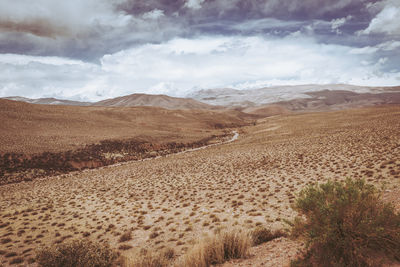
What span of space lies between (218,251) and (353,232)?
270 cm

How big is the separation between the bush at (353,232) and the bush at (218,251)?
1453 mm

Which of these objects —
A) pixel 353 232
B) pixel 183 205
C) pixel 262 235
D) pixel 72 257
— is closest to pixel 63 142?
pixel 183 205

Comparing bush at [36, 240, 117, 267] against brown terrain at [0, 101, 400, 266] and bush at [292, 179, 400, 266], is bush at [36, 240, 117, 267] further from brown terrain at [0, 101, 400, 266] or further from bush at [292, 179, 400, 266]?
bush at [292, 179, 400, 266]

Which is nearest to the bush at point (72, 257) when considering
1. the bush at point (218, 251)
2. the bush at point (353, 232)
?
the bush at point (218, 251)

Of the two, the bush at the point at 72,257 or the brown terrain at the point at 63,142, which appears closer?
the bush at the point at 72,257

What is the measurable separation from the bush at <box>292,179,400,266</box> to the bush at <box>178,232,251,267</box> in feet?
4.77

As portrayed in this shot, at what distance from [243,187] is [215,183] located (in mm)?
2500

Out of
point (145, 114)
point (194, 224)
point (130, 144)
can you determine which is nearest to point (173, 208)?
point (194, 224)

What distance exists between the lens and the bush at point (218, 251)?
4660 millimetres

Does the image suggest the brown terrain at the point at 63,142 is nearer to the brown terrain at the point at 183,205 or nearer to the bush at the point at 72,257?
the brown terrain at the point at 183,205

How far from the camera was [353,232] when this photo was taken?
3.69m

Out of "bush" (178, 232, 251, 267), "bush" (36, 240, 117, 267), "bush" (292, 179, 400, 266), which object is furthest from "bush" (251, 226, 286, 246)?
"bush" (36, 240, 117, 267)

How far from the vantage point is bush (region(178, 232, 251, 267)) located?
4.66m

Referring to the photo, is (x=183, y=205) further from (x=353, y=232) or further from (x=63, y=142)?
(x=63, y=142)
